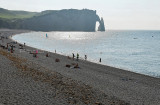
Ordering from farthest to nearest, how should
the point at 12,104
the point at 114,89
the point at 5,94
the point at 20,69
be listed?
1. the point at 20,69
2. the point at 114,89
3. the point at 5,94
4. the point at 12,104

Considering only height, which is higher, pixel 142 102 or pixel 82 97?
pixel 82 97

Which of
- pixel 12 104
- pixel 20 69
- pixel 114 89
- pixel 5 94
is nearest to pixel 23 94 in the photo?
pixel 5 94

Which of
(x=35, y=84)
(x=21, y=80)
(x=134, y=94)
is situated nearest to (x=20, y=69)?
(x=21, y=80)

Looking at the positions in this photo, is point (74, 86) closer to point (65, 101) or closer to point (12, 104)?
point (65, 101)

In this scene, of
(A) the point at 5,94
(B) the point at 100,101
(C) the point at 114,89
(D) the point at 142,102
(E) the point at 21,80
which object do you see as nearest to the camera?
(A) the point at 5,94

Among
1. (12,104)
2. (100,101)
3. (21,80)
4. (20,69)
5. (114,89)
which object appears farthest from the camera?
(20,69)

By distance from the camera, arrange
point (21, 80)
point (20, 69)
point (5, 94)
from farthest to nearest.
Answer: point (20, 69)
point (21, 80)
point (5, 94)

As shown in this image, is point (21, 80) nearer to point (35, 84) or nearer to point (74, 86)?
point (35, 84)

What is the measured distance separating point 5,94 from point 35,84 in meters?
4.08

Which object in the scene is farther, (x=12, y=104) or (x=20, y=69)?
(x=20, y=69)

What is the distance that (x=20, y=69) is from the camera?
2462 centimetres

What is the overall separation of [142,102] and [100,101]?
5.04 m

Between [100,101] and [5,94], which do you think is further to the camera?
→ [100,101]

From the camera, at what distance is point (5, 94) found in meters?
15.1
